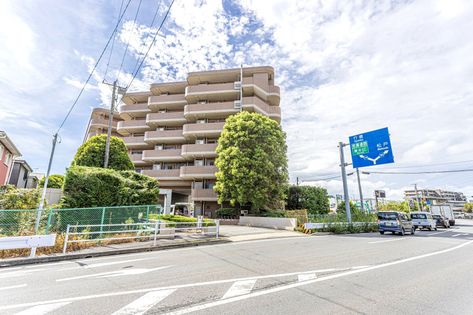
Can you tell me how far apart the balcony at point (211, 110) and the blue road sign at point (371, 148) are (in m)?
15.9

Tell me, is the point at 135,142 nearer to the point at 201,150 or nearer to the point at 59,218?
the point at 201,150

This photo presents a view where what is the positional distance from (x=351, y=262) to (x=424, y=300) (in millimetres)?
3087

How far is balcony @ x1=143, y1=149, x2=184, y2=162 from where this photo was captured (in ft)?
104

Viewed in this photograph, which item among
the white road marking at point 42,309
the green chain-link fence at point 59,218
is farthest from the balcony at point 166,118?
the white road marking at point 42,309

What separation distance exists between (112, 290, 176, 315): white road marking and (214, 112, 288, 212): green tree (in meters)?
17.4

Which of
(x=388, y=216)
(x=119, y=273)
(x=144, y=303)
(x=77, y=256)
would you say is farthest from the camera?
(x=388, y=216)

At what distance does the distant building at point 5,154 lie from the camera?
59.6 ft

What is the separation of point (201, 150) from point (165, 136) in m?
6.79

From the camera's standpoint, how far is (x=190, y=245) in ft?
36.5

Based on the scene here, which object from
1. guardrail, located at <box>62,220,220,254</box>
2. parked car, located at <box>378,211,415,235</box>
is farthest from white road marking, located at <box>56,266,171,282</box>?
parked car, located at <box>378,211,415,235</box>

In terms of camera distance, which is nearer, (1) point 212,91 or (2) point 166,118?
(1) point 212,91

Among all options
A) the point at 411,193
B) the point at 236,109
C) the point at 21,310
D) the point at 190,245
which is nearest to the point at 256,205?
the point at 190,245

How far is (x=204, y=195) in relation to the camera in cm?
2827

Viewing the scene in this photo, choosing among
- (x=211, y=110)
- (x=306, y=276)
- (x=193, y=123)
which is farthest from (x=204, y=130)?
(x=306, y=276)
